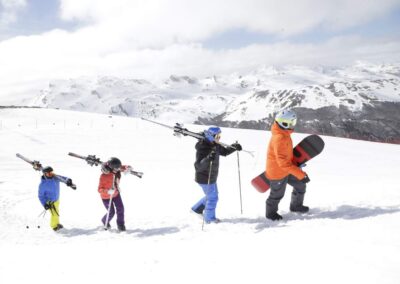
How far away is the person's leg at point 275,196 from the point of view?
8.01 m

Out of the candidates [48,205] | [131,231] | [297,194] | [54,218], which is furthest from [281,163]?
[48,205]

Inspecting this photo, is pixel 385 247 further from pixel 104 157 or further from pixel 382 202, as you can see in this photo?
pixel 104 157

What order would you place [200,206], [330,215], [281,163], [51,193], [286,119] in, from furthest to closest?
[51,193]
[200,206]
[330,215]
[286,119]
[281,163]

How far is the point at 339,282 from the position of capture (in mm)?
4082

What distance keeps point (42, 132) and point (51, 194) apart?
65.3 ft

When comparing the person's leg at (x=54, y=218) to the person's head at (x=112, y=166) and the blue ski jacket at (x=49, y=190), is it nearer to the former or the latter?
the blue ski jacket at (x=49, y=190)

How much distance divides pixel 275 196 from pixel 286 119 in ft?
5.69

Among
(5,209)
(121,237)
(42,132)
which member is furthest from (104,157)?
(121,237)

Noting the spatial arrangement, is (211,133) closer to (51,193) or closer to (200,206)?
(200,206)

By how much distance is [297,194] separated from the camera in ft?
27.8

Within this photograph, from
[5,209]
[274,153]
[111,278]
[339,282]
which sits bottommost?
[5,209]

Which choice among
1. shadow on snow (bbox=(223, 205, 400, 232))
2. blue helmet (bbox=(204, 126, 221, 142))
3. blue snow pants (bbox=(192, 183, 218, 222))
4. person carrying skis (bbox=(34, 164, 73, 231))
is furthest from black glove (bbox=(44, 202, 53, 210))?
shadow on snow (bbox=(223, 205, 400, 232))

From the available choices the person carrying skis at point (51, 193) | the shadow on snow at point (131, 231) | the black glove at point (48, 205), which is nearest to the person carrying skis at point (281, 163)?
the shadow on snow at point (131, 231)

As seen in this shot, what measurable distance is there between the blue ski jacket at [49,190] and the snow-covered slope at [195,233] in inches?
33.5
